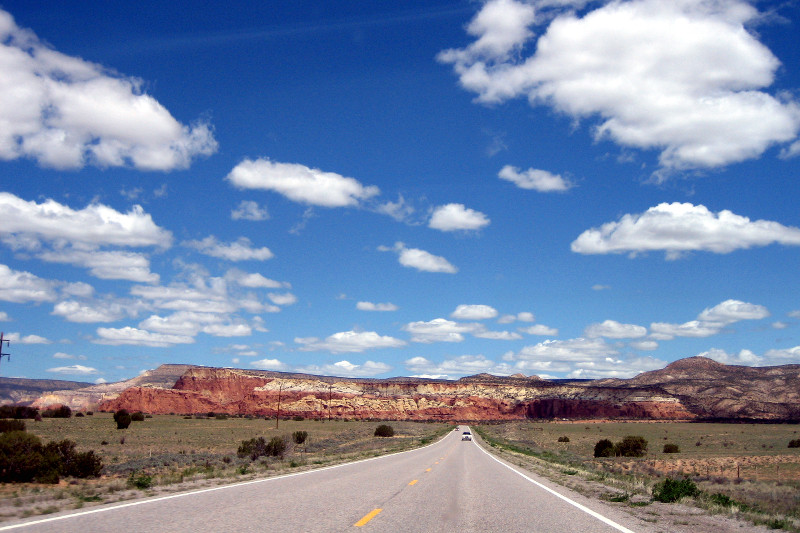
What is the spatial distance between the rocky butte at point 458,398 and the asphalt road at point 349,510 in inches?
4315

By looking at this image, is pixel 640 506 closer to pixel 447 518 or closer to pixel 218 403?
pixel 447 518

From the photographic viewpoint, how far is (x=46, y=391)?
186250 millimetres

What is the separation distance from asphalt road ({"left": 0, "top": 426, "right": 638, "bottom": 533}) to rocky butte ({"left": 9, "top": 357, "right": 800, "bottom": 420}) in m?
110

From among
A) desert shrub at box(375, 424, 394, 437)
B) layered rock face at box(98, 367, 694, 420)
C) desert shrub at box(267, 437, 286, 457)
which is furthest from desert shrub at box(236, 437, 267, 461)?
layered rock face at box(98, 367, 694, 420)

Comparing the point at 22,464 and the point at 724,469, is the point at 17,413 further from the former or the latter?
the point at 724,469

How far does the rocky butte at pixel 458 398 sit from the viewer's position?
4956 inches

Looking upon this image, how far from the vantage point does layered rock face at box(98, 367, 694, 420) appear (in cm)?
13325

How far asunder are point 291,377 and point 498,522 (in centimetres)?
15401

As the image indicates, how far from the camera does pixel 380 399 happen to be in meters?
150

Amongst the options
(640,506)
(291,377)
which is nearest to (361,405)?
(291,377)

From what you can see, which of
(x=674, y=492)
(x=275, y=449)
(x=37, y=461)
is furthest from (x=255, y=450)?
(x=674, y=492)

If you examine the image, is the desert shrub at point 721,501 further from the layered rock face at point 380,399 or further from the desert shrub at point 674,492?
the layered rock face at point 380,399

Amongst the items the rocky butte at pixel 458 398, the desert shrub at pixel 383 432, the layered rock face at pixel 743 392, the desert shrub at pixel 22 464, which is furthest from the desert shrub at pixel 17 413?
the layered rock face at pixel 743 392

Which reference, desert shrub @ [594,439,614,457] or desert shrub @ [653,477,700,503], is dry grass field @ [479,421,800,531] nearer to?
desert shrub @ [594,439,614,457]
